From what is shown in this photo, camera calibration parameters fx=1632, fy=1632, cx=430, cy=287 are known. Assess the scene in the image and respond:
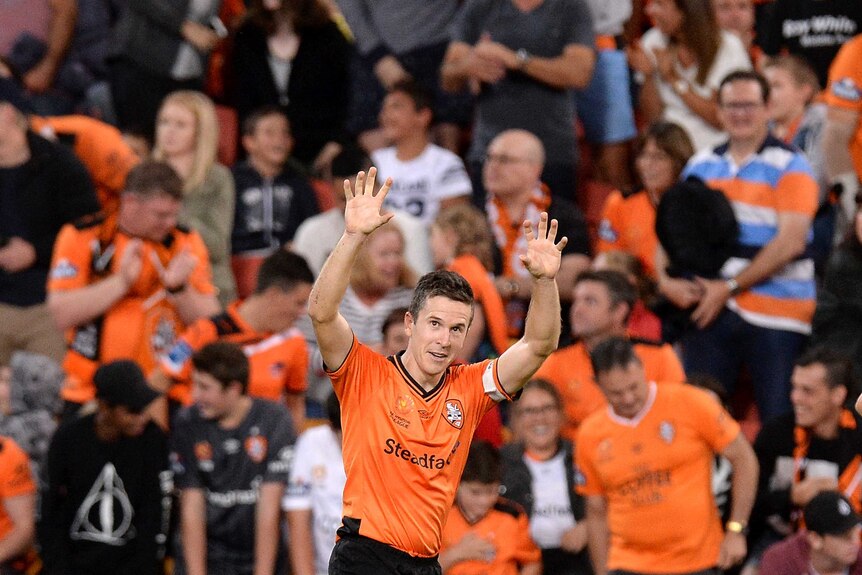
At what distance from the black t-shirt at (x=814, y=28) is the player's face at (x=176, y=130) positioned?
442 cm

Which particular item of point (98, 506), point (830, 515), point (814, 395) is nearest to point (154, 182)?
point (98, 506)

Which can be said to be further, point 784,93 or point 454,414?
point 784,93

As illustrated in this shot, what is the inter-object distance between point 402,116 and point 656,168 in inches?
78.5

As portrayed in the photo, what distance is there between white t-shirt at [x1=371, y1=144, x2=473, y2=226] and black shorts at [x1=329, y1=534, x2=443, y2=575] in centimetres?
523

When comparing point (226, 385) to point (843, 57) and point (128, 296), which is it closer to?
point (128, 296)

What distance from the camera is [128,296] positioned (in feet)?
33.4

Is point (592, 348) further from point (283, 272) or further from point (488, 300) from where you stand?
point (283, 272)

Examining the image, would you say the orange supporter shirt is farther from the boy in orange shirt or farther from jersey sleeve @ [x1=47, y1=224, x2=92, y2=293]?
the boy in orange shirt

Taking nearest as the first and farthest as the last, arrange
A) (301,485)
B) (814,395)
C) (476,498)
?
(476,498)
(814,395)
(301,485)

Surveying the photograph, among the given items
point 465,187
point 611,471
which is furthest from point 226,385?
point 465,187

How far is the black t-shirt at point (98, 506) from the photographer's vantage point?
9273 mm

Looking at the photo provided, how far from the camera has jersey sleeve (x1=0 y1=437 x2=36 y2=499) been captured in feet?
30.9

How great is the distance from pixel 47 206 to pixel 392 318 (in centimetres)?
→ 282

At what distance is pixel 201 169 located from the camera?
38.3 ft
